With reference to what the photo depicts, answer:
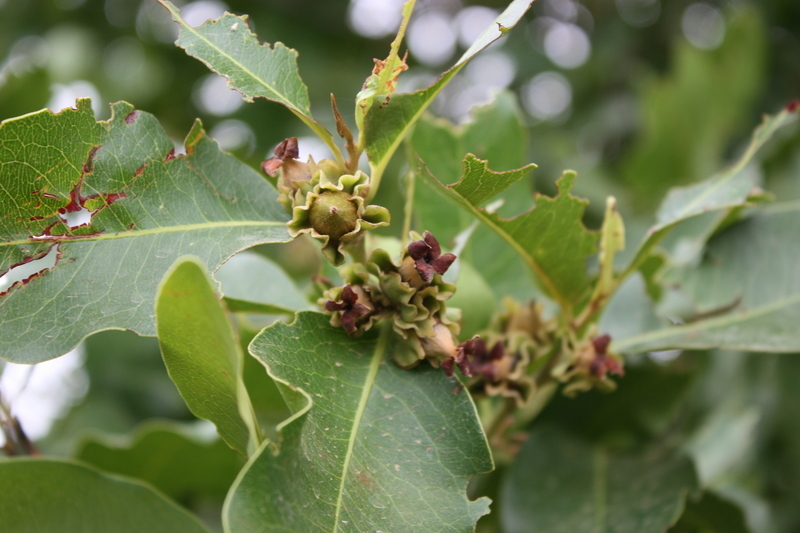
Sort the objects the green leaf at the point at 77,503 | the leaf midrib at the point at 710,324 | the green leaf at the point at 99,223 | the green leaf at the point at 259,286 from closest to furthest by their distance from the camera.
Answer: the green leaf at the point at 99,223 → the green leaf at the point at 77,503 → the green leaf at the point at 259,286 → the leaf midrib at the point at 710,324

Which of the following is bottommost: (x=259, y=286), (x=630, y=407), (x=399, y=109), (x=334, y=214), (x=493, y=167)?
(x=630, y=407)

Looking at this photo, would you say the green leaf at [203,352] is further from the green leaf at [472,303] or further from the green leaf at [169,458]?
the green leaf at [169,458]

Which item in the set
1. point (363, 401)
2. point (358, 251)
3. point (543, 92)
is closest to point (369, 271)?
point (358, 251)

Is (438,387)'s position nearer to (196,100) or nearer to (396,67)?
(396,67)

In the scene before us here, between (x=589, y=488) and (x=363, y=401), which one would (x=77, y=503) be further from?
(x=589, y=488)

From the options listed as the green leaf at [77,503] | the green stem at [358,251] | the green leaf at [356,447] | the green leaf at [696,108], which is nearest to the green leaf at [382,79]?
the green stem at [358,251]

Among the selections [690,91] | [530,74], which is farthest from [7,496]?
[530,74]
